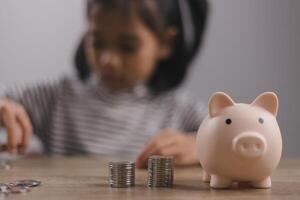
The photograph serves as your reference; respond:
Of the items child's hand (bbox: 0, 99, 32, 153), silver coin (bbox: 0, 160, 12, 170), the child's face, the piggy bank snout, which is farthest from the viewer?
the child's face

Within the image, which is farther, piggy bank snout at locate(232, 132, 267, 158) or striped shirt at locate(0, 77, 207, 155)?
striped shirt at locate(0, 77, 207, 155)

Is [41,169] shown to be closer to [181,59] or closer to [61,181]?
[61,181]

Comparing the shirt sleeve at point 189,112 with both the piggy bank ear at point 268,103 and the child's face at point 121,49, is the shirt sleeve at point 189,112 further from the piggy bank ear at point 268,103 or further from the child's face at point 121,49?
the piggy bank ear at point 268,103

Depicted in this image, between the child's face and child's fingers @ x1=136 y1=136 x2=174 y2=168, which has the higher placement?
the child's face

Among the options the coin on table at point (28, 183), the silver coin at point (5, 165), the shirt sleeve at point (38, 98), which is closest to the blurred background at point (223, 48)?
the shirt sleeve at point (38, 98)

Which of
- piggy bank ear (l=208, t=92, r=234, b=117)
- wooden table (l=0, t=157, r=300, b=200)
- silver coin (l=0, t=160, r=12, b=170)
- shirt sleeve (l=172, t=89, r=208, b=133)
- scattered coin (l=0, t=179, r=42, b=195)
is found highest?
piggy bank ear (l=208, t=92, r=234, b=117)

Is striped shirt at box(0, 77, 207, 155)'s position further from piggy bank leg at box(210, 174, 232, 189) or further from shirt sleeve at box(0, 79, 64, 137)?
piggy bank leg at box(210, 174, 232, 189)

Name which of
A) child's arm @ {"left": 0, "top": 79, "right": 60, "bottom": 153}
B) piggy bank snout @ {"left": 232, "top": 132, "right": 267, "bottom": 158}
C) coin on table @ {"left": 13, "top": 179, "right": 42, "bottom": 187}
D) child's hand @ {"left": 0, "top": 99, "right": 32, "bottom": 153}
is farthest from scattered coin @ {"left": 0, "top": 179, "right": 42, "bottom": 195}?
child's arm @ {"left": 0, "top": 79, "right": 60, "bottom": 153}

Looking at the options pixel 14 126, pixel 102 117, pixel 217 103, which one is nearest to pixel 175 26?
pixel 102 117

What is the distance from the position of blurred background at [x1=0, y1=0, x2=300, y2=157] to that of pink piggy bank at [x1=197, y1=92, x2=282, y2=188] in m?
0.72

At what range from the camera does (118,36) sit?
1299 mm

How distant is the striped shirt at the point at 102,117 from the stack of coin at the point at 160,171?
26.5 inches

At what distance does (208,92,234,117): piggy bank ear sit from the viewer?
0.65 meters

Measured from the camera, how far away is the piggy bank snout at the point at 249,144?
0.60 metres
